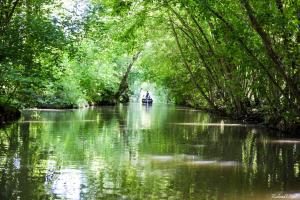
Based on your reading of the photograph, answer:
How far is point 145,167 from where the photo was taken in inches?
448

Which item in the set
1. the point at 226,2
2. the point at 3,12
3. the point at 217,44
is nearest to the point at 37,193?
the point at 226,2

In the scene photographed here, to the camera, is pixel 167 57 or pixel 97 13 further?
pixel 167 57

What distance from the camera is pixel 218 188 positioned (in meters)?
9.27

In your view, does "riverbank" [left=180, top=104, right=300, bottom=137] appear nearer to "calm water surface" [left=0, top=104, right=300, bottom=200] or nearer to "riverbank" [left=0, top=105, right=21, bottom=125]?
"calm water surface" [left=0, top=104, right=300, bottom=200]

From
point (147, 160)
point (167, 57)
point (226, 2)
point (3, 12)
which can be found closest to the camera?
point (147, 160)

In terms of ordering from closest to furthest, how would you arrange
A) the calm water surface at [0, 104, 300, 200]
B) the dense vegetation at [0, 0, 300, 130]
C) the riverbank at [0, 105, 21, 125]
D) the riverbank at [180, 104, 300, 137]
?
the calm water surface at [0, 104, 300, 200]
the dense vegetation at [0, 0, 300, 130]
the riverbank at [180, 104, 300, 137]
the riverbank at [0, 105, 21, 125]

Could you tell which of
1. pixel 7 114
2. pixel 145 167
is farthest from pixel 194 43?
pixel 145 167

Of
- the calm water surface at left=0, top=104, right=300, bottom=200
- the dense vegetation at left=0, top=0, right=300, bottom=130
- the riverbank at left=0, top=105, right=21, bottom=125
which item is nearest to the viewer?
the calm water surface at left=0, top=104, right=300, bottom=200

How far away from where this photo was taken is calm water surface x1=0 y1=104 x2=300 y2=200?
28.9 ft

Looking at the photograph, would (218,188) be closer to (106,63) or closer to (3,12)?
(3,12)

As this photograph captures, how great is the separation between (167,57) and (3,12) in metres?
26.3

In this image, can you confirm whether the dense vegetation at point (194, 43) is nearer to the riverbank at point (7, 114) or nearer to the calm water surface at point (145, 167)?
the riverbank at point (7, 114)

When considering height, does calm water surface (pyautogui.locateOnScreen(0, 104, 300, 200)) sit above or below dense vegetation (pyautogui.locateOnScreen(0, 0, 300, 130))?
below

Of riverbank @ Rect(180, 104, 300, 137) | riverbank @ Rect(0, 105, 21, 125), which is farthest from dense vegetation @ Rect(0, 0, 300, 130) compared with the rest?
riverbank @ Rect(0, 105, 21, 125)
